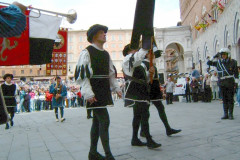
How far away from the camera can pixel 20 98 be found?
57.5ft

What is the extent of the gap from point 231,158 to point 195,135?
4.90 feet

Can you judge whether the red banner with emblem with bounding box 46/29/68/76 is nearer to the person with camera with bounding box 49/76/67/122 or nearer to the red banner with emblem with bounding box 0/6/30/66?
the person with camera with bounding box 49/76/67/122

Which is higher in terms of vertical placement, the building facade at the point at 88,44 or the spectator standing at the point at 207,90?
the building facade at the point at 88,44

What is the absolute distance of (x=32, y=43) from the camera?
15.1 ft

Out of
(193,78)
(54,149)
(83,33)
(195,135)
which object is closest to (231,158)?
(195,135)

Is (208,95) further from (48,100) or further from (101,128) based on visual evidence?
(48,100)

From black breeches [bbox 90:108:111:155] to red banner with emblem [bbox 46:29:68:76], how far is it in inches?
132

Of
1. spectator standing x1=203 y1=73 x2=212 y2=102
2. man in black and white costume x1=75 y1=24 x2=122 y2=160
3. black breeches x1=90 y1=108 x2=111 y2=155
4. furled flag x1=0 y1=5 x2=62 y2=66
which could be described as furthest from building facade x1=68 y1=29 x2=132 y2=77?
black breeches x1=90 y1=108 x2=111 y2=155

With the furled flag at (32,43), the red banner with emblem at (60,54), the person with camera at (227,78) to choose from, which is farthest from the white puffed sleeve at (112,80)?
the person with camera at (227,78)

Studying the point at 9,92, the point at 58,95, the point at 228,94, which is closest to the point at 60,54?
the point at 58,95

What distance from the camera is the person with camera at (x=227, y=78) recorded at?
6.14 m

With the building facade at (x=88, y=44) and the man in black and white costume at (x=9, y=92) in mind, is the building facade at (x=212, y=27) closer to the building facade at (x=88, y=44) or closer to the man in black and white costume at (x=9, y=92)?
the man in black and white costume at (x=9, y=92)

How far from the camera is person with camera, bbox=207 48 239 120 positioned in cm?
614

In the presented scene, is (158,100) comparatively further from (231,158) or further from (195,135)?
(231,158)
